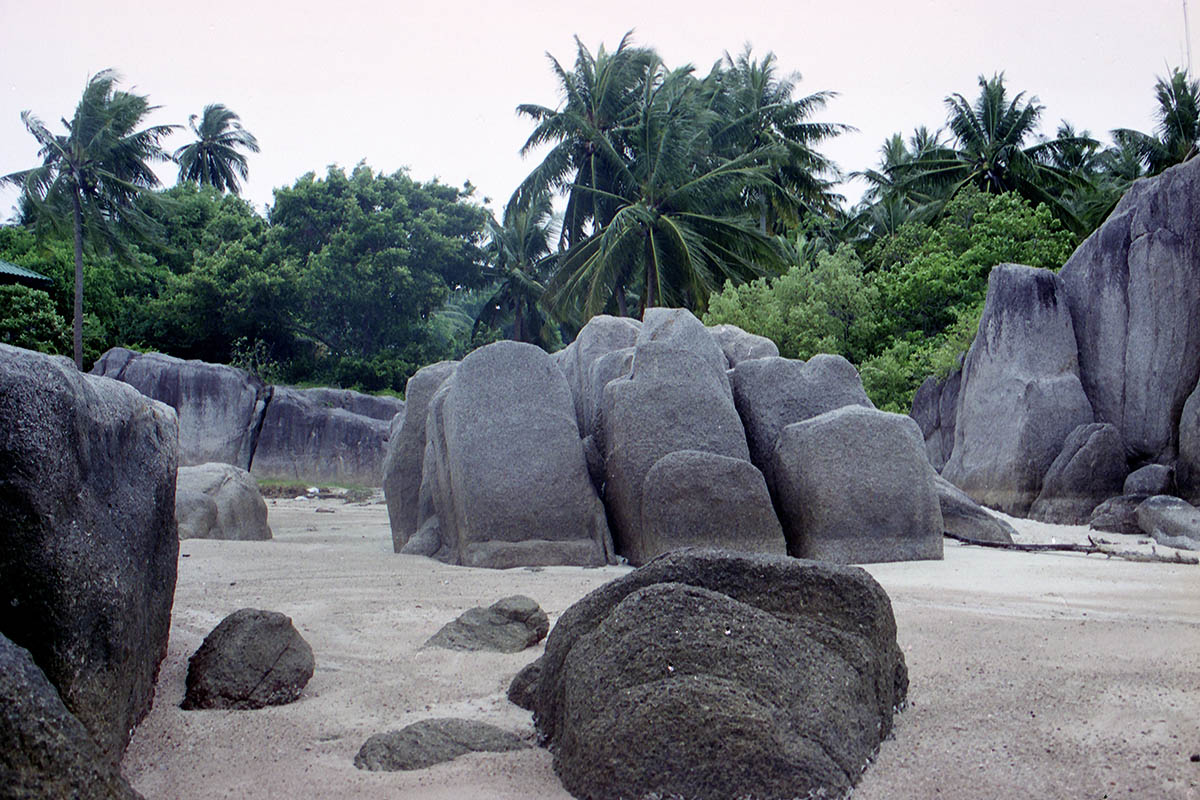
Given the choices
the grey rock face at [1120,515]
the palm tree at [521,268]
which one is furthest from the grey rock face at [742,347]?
the palm tree at [521,268]

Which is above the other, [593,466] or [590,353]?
[590,353]

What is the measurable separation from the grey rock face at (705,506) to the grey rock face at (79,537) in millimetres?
3921

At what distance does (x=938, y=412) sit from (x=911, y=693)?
1299 cm

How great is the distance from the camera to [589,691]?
2.38 metres

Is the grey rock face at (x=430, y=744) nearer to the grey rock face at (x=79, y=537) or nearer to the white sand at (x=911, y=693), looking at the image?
the white sand at (x=911, y=693)

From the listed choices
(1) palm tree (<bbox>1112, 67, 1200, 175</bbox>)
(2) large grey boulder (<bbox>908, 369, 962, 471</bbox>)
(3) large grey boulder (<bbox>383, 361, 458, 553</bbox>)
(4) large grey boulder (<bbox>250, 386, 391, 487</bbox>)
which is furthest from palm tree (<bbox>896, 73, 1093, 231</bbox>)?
(3) large grey boulder (<bbox>383, 361, 458, 553</bbox>)

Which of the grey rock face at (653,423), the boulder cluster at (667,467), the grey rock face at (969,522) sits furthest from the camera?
the grey rock face at (969,522)

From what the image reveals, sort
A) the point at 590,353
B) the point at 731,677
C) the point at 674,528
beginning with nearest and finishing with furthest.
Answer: the point at 731,677
the point at 674,528
the point at 590,353

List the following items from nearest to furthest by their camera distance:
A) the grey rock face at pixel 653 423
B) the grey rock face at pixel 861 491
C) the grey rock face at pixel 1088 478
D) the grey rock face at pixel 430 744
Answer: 1. the grey rock face at pixel 430 744
2. the grey rock face at pixel 861 491
3. the grey rock face at pixel 653 423
4. the grey rock face at pixel 1088 478

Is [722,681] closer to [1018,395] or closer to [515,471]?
[515,471]

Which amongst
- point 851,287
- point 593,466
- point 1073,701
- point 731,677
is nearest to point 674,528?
point 593,466

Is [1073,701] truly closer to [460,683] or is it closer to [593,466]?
[460,683]

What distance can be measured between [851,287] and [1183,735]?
16.7m

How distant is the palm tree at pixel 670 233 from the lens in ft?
74.4
